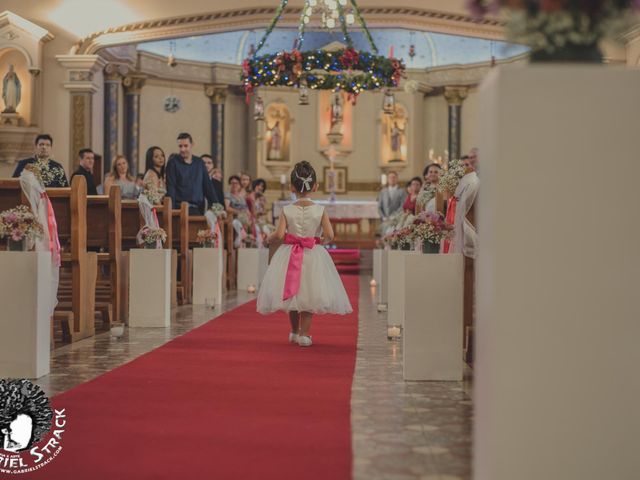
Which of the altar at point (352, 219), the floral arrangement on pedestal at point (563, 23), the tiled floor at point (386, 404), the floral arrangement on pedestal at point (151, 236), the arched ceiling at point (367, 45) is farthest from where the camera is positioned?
A: the arched ceiling at point (367, 45)

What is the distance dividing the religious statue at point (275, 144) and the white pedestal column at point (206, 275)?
1172 cm

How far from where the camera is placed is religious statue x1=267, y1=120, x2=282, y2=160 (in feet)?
72.4

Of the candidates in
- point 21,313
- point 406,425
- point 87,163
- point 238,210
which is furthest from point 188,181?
point 406,425

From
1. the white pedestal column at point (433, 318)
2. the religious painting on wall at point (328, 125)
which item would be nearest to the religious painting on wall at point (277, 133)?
the religious painting on wall at point (328, 125)

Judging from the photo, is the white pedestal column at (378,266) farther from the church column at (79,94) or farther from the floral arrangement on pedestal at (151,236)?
the church column at (79,94)

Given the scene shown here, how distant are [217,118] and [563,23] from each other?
19.1 m

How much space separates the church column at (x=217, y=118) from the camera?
21266mm

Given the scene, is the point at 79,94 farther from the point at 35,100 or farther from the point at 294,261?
the point at 294,261

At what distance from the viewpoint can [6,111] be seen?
44.2 feet

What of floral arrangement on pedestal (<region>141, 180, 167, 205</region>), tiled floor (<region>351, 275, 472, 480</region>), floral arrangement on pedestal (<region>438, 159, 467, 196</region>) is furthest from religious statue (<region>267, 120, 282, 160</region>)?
tiled floor (<region>351, 275, 472, 480</region>)

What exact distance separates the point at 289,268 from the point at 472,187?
1.42 metres

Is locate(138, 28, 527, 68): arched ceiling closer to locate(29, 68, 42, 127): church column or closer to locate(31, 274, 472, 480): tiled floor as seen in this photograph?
locate(29, 68, 42, 127): church column

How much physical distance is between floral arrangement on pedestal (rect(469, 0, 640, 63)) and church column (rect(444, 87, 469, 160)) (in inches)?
759

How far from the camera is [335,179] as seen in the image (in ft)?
72.9
